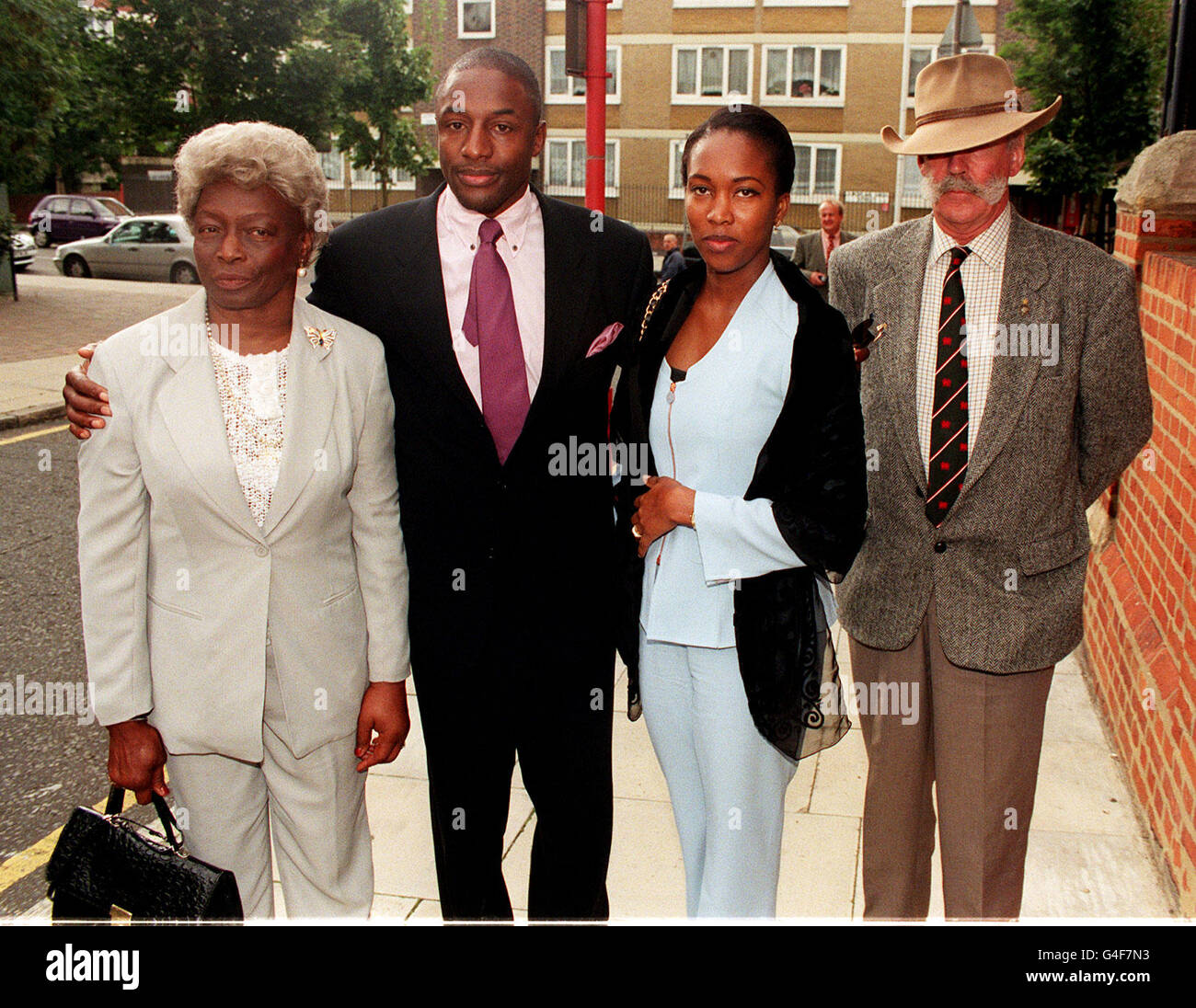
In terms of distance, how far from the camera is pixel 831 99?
3625 centimetres

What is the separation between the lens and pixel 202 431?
2.25 metres

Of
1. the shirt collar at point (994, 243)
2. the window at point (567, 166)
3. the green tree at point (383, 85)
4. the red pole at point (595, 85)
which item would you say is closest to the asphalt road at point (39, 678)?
the shirt collar at point (994, 243)

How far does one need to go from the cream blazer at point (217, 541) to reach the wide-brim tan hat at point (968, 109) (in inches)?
54.8

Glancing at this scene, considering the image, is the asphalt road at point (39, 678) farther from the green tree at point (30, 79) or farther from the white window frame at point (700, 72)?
the white window frame at point (700, 72)

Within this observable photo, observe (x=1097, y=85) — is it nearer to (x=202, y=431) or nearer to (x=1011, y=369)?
(x=1011, y=369)

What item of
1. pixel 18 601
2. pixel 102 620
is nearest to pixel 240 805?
pixel 102 620

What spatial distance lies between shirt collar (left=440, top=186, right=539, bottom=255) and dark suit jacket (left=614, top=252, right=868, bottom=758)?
1.55ft

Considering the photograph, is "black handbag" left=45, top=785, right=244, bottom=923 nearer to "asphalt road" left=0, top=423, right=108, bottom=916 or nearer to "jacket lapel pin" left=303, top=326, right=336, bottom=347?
"jacket lapel pin" left=303, top=326, right=336, bottom=347

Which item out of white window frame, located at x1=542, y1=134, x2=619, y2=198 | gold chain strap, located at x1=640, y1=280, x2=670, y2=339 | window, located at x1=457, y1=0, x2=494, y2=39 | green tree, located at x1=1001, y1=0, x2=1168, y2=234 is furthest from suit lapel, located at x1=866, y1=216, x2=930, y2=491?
window, located at x1=457, y1=0, x2=494, y2=39

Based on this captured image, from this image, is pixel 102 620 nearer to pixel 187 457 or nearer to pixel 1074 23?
pixel 187 457

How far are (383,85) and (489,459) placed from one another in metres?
29.7

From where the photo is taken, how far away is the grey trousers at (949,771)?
103 inches

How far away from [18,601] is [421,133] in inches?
1432

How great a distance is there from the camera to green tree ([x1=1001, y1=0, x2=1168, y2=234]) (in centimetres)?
2236
